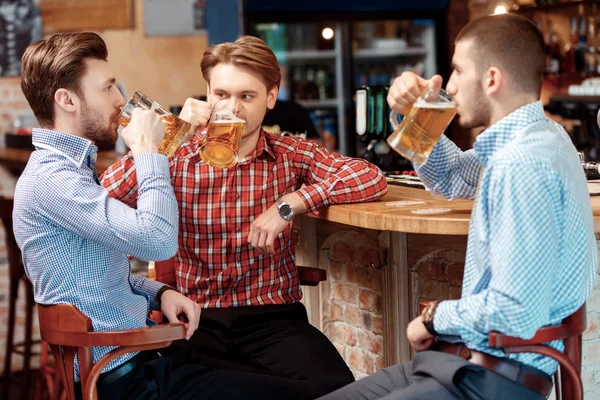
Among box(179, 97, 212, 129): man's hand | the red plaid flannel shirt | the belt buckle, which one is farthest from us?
the red plaid flannel shirt

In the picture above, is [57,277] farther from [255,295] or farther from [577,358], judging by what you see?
[577,358]

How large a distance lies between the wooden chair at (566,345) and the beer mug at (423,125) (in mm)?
492

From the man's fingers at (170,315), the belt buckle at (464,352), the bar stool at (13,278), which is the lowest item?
the bar stool at (13,278)

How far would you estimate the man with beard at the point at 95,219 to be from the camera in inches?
74.5

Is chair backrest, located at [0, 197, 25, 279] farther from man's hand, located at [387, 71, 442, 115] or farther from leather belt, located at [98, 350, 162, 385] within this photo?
man's hand, located at [387, 71, 442, 115]

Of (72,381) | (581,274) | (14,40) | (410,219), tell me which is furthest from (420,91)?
(14,40)

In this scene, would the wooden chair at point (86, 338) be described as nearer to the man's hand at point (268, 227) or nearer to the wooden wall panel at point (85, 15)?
the man's hand at point (268, 227)

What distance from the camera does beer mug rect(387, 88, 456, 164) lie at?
1.87 metres

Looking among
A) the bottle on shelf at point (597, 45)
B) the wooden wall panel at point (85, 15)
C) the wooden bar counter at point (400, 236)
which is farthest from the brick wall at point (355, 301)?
the bottle on shelf at point (597, 45)

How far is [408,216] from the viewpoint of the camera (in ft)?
6.77

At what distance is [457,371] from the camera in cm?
167

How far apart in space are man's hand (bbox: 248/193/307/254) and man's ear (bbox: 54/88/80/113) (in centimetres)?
57

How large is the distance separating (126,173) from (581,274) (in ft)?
4.14

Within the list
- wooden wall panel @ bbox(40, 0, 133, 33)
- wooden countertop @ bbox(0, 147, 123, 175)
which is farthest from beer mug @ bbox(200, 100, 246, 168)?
wooden wall panel @ bbox(40, 0, 133, 33)
